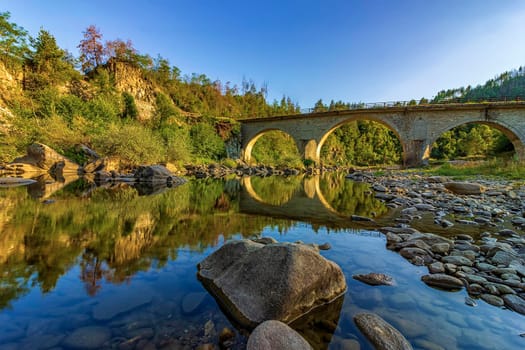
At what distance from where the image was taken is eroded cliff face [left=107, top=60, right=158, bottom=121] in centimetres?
2105

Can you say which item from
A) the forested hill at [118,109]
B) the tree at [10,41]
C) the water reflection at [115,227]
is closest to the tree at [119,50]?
the forested hill at [118,109]

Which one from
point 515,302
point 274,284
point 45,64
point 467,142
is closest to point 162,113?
point 45,64

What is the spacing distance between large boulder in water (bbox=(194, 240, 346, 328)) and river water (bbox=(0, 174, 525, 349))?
9 centimetres

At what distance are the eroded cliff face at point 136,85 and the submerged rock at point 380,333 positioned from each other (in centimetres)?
2232

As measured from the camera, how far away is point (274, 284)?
1723mm

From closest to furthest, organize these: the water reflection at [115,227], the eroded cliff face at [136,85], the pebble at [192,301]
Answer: the pebble at [192,301], the water reflection at [115,227], the eroded cliff face at [136,85]

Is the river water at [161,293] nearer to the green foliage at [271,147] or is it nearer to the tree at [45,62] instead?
the tree at [45,62]

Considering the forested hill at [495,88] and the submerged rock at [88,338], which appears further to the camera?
the forested hill at [495,88]

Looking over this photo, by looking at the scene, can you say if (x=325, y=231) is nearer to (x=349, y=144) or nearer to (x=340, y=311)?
(x=340, y=311)

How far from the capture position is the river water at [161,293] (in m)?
1.50

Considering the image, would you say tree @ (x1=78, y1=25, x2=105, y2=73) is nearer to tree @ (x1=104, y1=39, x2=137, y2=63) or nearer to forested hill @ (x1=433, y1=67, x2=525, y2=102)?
tree @ (x1=104, y1=39, x2=137, y2=63)

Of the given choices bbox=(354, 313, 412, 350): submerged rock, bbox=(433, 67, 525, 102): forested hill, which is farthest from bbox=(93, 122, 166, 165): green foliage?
bbox=(433, 67, 525, 102): forested hill

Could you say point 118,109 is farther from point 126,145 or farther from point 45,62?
point 126,145

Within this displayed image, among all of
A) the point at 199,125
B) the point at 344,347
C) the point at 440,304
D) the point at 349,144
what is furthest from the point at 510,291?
the point at 349,144
